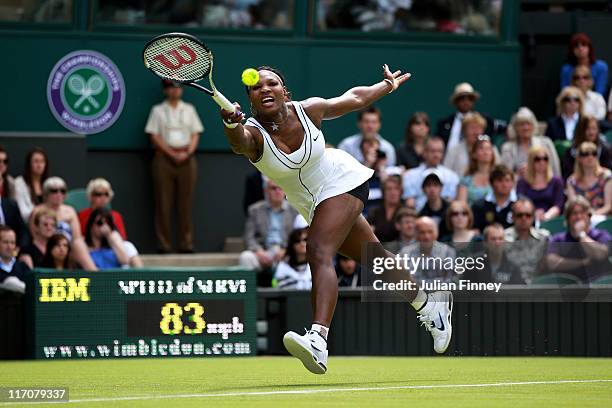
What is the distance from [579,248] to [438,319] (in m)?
3.24

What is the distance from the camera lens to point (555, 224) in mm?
12938

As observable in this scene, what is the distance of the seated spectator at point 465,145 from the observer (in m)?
14.2

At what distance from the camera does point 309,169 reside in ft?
27.1

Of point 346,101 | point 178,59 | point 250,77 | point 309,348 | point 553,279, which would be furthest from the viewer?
point 553,279

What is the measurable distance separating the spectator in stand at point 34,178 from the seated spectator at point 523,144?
4.74m

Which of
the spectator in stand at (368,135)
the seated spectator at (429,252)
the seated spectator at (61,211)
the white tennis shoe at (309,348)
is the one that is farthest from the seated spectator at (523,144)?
the white tennis shoe at (309,348)

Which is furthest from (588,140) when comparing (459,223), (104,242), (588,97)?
(104,242)

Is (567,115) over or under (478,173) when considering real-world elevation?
over

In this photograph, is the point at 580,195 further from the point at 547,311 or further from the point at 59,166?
the point at 59,166

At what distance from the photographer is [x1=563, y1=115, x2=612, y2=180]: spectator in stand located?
1372 cm

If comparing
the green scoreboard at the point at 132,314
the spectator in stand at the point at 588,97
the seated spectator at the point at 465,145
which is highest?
the spectator in stand at the point at 588,97

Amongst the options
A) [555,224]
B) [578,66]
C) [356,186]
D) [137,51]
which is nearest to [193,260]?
[137,51]

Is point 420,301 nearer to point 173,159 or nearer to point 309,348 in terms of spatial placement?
point 309,348

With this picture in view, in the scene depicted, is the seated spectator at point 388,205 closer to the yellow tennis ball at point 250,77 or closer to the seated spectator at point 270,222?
the seated spectator at point 270,222
